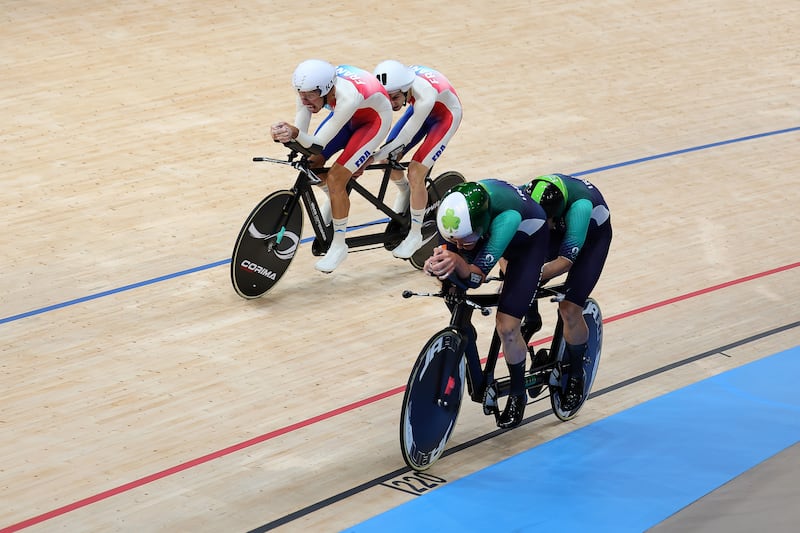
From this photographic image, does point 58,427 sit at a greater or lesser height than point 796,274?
lesser

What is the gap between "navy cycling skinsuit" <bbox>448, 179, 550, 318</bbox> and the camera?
3.78m

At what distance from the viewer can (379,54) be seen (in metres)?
10.1

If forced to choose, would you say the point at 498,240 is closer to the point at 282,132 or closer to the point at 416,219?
the point at 282,132

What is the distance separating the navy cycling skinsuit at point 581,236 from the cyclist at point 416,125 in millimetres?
1874

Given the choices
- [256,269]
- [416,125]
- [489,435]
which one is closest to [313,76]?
[416,125]

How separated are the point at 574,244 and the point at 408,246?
2218 mm

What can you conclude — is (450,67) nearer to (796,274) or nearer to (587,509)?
(796,274)

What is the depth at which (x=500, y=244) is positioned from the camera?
3770 mm

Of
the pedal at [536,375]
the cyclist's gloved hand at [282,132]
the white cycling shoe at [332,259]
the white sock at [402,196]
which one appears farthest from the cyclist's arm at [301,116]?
the pedal at [536,375]

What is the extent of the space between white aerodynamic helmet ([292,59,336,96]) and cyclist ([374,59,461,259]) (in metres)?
0.47

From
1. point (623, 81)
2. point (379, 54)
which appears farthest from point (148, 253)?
point (623, 81)

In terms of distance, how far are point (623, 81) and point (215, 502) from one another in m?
7.42

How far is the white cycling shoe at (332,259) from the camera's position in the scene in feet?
19.0

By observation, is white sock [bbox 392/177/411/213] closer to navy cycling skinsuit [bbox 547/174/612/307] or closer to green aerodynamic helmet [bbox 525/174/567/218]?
navy cycling skinsuit [bbox 547/174/612/307]
